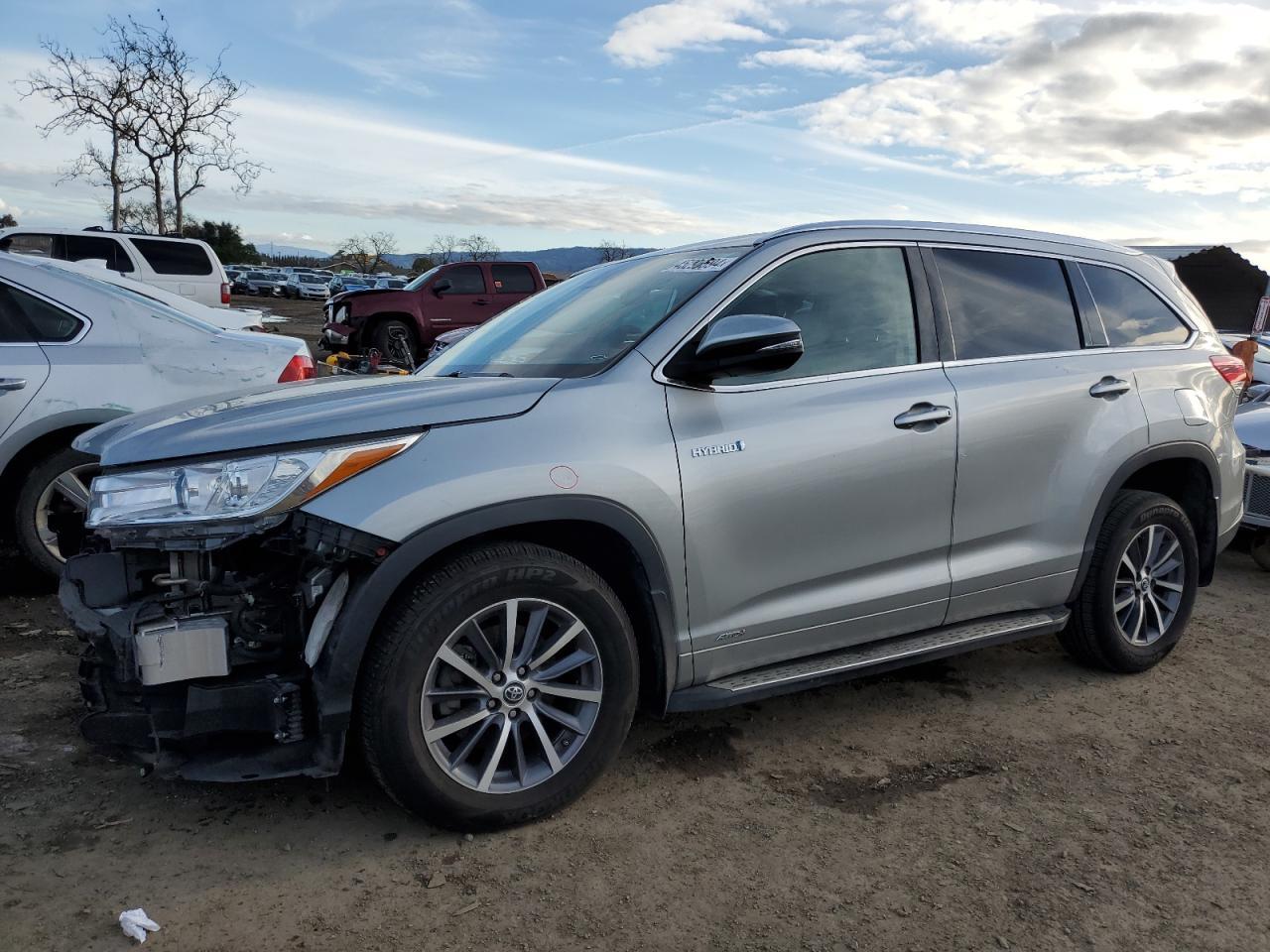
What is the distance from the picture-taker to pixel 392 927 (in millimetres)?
2551

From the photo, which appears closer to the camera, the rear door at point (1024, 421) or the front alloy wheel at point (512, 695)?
the front alloy wheel at point (512, 695)

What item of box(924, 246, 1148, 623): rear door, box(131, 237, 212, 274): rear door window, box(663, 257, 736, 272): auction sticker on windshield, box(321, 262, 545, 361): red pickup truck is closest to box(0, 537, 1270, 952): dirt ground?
box(924, 246, 1148, 623): rear door

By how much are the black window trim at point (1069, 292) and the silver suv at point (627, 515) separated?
16mm

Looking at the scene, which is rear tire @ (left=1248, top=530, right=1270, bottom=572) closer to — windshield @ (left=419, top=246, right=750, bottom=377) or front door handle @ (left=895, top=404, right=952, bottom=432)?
front door handle @ (left=895, top=404, right=952, bottom=432)

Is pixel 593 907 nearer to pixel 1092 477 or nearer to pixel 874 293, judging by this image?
pixel 874 293

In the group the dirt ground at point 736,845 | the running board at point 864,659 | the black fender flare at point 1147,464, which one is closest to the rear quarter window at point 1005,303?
the black fender flare at point 1147,464

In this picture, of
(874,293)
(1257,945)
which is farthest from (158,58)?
(1257,945)

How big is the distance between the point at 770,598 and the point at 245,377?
3.27m

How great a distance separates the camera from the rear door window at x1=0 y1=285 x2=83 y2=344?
16.5ft

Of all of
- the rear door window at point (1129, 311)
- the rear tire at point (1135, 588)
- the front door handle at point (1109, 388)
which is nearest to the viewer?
the front door handle at point (1109, 388)

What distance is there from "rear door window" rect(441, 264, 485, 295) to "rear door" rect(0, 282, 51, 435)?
513 inches

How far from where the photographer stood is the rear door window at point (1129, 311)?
4301 mm

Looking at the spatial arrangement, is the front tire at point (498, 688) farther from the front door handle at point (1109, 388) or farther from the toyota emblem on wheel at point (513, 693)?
the front door handle at point (1109, 388)

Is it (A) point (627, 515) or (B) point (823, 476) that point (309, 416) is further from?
(B) point (823, 476)
